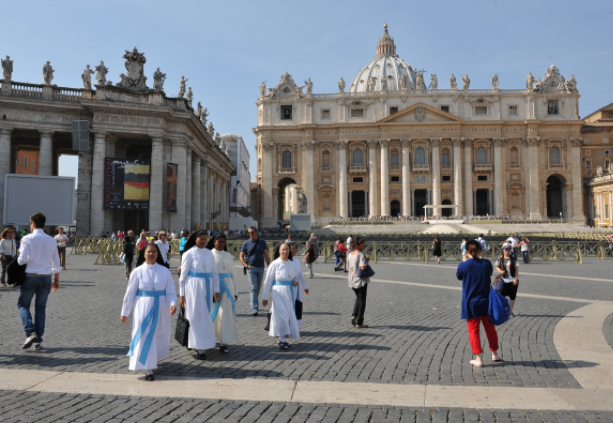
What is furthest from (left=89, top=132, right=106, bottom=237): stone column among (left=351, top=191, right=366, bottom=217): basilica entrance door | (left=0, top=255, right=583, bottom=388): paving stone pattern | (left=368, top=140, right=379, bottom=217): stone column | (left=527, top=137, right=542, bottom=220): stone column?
(left=527, top=137, right=542, bottom=220): stone column

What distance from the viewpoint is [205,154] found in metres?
41.4

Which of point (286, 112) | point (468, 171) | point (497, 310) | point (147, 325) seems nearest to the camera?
point (147, 325)

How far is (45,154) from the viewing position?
96.0 feet

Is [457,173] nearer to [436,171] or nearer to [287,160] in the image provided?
[436,171]

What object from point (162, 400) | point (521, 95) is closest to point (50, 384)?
point (162, 400)

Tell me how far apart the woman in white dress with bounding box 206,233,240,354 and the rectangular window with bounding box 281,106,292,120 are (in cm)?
6779

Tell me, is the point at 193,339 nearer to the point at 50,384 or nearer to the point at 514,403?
the point at 50,384

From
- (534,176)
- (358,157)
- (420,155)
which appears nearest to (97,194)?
(358,157)

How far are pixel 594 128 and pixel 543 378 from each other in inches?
3262

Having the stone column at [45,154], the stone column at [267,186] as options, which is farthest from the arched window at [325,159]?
the stone column at [45,154]

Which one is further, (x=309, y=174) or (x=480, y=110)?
(x=309, y=174)

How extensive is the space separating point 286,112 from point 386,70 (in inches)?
1562

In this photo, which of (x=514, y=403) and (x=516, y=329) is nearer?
(x=514, y=403)

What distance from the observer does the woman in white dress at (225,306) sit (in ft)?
22.5
